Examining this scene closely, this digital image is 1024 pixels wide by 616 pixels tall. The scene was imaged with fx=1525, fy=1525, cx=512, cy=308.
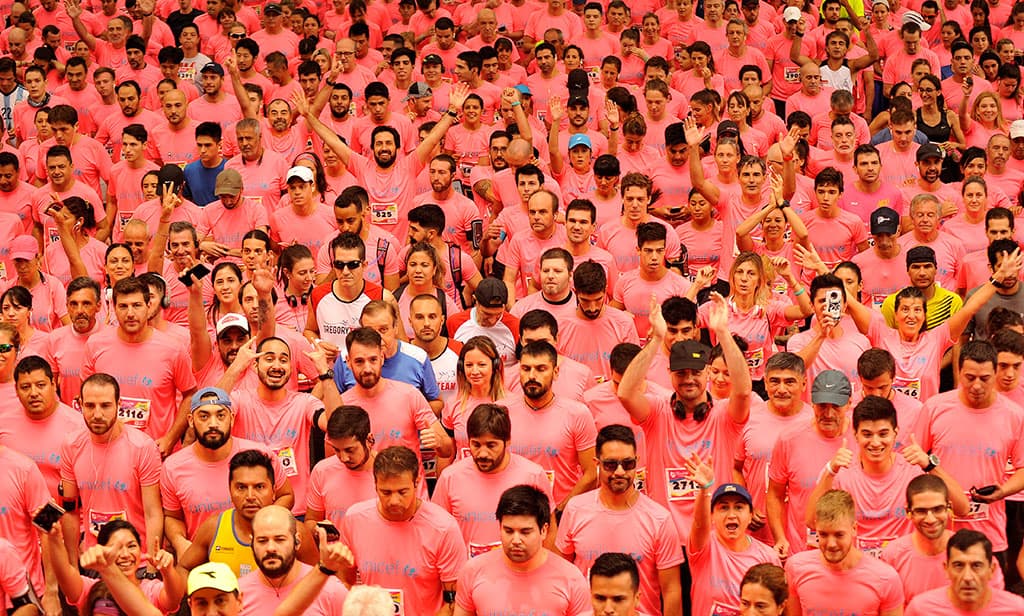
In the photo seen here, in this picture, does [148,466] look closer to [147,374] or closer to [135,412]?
[135,412]

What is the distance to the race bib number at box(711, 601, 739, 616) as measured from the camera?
7250 mm

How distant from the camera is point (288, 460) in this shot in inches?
328

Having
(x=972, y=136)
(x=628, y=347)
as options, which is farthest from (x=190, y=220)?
(x=972, y=136)


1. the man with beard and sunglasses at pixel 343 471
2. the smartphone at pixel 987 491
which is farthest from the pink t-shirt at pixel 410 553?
the smartphone at pixel 987 491

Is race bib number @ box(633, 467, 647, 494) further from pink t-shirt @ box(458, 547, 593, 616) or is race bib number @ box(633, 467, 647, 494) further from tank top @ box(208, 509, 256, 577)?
tank top @ box(208, 509, 256, 577)

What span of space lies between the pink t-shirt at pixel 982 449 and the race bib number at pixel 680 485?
4.39 ft

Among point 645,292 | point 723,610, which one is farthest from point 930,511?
point 645,292

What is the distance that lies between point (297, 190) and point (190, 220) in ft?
2.90

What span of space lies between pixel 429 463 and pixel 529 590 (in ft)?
5.74

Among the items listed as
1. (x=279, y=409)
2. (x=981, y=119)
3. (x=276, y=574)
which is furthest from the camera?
(x=981, y=119)

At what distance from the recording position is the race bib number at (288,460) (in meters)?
8.32

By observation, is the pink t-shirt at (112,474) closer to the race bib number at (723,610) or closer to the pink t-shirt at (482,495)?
the pink t-shirt at (482,495)

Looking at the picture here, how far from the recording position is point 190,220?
37.9ft

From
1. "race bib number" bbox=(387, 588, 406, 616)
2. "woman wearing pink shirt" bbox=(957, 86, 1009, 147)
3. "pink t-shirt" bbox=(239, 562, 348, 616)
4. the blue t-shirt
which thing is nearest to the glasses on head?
the blue t-shirt
